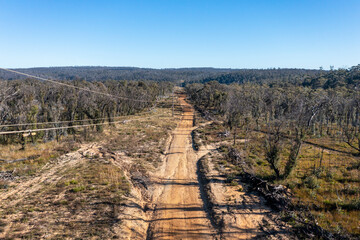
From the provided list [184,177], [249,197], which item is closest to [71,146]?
[184,177]

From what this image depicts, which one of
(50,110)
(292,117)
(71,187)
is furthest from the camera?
(292,117)

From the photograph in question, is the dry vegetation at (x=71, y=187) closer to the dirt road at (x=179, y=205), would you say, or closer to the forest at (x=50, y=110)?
the dirt road at (x=179, y=205)

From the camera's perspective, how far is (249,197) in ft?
45.4

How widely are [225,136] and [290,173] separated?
54.3 feet

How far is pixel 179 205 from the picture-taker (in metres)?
13.0

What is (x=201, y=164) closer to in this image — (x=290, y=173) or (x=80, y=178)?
(x=290, y=173)

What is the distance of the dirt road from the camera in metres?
10.5

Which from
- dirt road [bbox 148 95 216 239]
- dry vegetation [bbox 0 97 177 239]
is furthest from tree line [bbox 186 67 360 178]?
dry vegetation [bbox 0 97 177 239]

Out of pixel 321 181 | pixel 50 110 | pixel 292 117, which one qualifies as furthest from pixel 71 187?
pixel 292 117

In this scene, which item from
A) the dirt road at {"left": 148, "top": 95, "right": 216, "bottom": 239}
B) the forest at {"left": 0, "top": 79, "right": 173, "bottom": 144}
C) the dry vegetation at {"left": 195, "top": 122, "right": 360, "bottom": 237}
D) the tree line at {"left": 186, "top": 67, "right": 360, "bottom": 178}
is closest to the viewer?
the dirt road at {"left": 148, "top": 95, "right": 216, "bottom": 239}

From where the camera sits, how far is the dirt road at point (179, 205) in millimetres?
10500

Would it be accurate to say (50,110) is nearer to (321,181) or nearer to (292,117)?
(321,181)

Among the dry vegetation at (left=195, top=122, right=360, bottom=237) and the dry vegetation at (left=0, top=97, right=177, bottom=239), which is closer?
the dry vegetation at (left=0, top=97, right=177, bottom=239)

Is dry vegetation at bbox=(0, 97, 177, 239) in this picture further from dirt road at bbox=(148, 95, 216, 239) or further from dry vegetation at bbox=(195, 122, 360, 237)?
dry vegetation at bbox=(195, 122, 360, 237)
